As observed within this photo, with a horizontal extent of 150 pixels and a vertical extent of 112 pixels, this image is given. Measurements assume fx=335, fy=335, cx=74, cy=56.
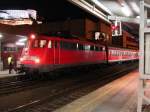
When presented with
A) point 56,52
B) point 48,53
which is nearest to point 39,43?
point 48,53

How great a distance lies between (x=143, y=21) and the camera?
259 inches

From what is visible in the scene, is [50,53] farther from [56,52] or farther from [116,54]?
[116,54]

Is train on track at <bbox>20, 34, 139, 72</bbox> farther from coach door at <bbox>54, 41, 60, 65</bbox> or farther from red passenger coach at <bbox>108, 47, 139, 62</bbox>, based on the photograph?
red passenger coach at <bbox>108, 47, 139, 62</bbox>

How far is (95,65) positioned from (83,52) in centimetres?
533

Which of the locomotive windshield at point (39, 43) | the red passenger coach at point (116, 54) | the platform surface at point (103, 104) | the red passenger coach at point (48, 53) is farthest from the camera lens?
the red passenger coach at point (116, 54)

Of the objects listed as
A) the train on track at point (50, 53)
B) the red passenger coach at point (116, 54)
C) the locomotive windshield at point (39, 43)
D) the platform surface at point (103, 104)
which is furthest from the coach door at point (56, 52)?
the red passenger coach at point (116, 54)

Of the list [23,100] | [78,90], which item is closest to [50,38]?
[78,90]

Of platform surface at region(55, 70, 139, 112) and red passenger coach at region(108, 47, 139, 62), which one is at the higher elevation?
red passenger coach at region(108, 47, 139, 62)

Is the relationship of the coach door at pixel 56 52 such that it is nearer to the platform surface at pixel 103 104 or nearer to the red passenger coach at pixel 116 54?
the platform surface at pixel 103 104

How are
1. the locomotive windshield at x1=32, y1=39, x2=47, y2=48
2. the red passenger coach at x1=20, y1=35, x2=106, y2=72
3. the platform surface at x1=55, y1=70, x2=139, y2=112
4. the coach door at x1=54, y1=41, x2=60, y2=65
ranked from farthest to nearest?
the coach door at x1=54, y1=41, x2=60, y2=65
the locomotive windshield at x1=32, y1=39, x2=47, y2=48
the red passenger coach at x1=20, y1=35, x2=106, y2=72
the platform surface at x1=55, y1=70, x2=139, y2=112

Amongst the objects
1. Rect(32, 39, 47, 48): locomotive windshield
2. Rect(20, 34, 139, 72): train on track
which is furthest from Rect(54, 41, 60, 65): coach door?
Rect(32, 39, 47, 48): locomotive windshield

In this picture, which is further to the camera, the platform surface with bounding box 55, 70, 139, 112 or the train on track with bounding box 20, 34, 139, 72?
the train on track with bounding box 20, 34, 139, 72

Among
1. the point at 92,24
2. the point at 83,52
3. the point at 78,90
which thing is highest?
the point at 92,24

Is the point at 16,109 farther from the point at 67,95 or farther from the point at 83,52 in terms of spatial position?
the point at 83,52
